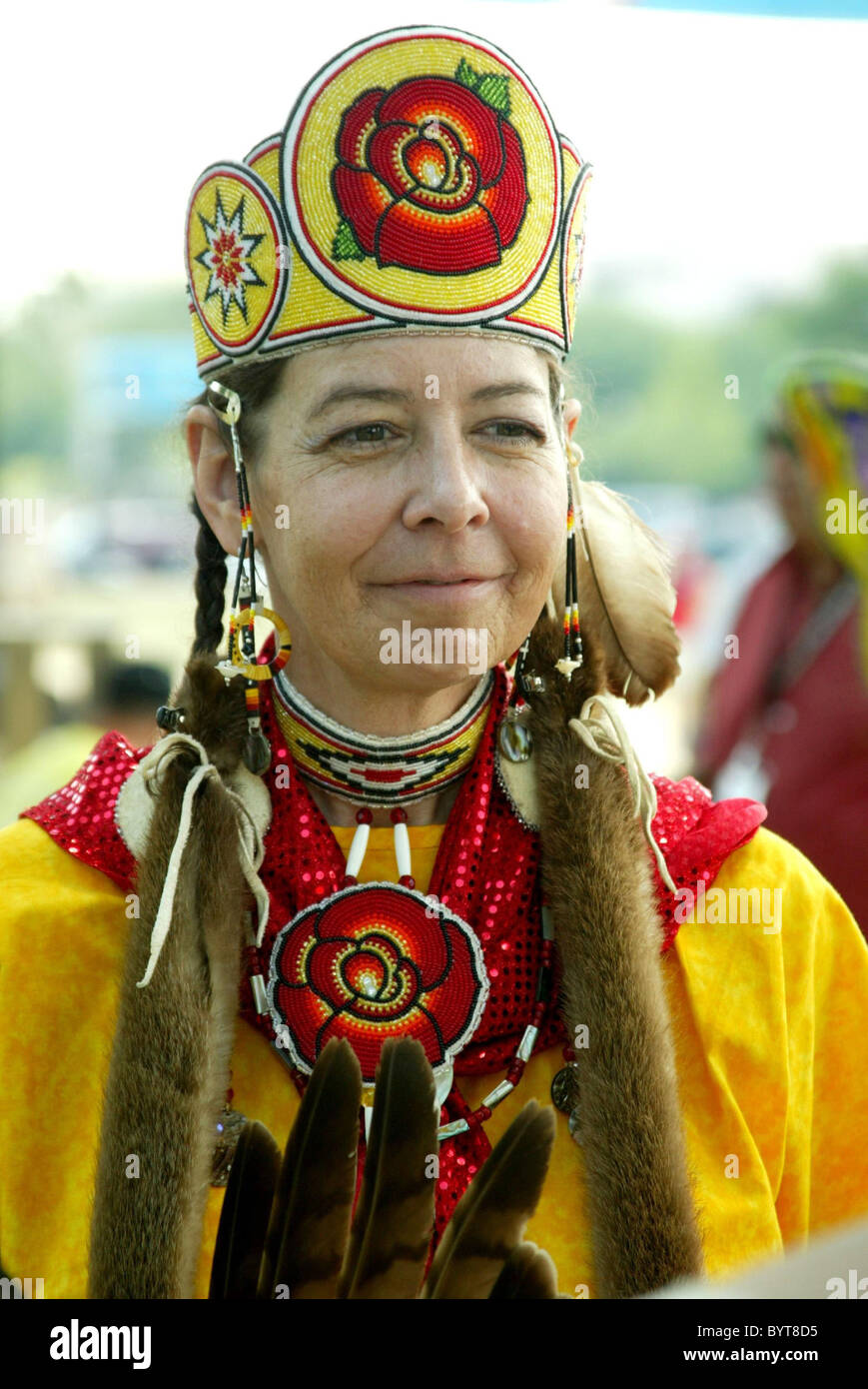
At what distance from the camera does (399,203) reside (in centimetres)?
163


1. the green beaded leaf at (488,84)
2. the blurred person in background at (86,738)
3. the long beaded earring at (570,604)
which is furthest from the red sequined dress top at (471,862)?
the blurred person in background at (86,738)

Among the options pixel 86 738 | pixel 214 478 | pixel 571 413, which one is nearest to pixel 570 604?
pixel 571 413

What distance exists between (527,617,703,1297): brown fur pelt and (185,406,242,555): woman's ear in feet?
1.37

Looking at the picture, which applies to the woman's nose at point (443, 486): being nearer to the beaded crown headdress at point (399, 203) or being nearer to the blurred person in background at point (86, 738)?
the beaded crown headdress at point (399, 203)

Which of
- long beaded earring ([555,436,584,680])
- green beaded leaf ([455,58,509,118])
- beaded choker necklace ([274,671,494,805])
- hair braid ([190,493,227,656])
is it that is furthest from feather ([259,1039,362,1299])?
green beaded leaf ([455,58,509,118])

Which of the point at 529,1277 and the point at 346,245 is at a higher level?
the point at 346,245

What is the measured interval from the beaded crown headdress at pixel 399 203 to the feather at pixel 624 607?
313 mm

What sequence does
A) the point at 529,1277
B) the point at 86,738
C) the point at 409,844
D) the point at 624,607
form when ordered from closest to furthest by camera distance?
1. the point at 529,1277
2. the point at 409,844
3. the point at 624,607
4. the point at 86,738

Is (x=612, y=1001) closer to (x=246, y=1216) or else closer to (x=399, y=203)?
(x=246, y=1216)

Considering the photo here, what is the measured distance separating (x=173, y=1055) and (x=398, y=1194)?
0.35 m

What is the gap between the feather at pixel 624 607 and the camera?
1.89m
